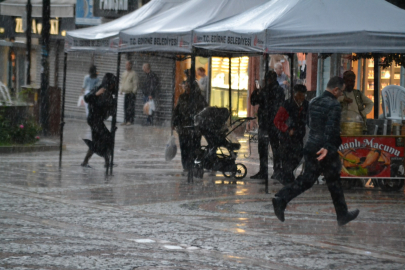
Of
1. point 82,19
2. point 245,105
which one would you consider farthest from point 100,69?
point 245,105

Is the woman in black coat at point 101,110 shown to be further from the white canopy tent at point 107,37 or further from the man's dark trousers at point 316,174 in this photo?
the man's dark trousers at point 316,174

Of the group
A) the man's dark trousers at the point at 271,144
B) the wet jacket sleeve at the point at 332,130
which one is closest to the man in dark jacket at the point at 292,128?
the man's dark trousers at the point at 271,144

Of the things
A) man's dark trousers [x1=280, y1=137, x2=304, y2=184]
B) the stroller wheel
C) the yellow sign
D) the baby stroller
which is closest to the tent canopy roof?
the baby stroller

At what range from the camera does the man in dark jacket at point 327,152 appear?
9258mm

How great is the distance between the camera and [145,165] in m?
16.0

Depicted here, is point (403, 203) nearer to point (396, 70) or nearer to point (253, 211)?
point (253, 211)

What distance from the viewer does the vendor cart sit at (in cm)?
1251

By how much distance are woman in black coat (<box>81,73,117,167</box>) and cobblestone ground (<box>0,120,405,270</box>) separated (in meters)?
0.48

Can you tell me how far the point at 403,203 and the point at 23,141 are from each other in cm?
952

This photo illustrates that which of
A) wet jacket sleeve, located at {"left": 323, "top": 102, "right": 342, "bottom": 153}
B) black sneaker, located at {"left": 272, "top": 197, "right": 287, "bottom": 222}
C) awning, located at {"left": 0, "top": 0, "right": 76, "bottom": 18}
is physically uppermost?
awning, located at {"left": 0, "top": 0, "right": 76, "bottom": 18}

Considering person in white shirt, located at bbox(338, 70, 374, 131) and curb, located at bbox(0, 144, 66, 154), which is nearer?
person in white shirt, located at bbox(338, 70, 374, 131)

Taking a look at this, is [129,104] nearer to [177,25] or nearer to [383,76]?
[383,76]

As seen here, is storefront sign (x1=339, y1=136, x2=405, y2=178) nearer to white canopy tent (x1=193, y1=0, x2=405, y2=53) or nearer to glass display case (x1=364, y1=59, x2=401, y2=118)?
white canopy tent (x1=193, y1=0, x2=405, y2=53)

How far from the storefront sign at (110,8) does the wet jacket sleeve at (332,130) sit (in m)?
18.0
